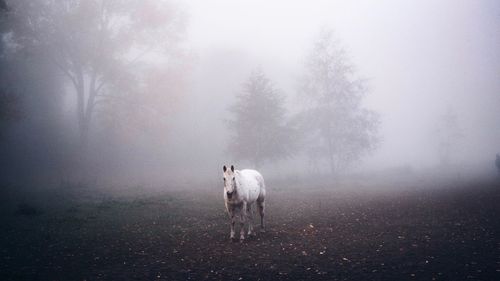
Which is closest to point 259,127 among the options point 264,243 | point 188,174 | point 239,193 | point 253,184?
point 188,174

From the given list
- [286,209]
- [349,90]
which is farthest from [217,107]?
[286,209]

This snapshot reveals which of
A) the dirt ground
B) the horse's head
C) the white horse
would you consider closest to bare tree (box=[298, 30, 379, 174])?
the dirt ground

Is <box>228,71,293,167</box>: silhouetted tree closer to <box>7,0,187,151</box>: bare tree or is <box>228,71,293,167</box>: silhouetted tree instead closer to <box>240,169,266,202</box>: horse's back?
<box>7,0,187,151</box>: bare tree

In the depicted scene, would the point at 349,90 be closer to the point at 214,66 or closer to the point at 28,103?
the point at 28,103

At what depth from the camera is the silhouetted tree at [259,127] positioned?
3547cm

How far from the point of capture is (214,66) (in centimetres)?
7231

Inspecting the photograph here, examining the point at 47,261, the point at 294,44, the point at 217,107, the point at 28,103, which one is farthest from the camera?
the point at 294,44

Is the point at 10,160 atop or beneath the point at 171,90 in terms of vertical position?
beneath

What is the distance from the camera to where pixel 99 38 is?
32.1 meters

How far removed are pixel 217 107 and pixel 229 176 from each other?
56.4m

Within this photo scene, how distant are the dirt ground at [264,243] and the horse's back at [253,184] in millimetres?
1545

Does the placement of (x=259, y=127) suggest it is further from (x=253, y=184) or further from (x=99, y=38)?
(x=253, y=184)

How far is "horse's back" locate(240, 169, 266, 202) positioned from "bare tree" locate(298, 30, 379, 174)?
82.9ft

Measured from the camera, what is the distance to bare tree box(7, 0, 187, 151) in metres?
29.6
